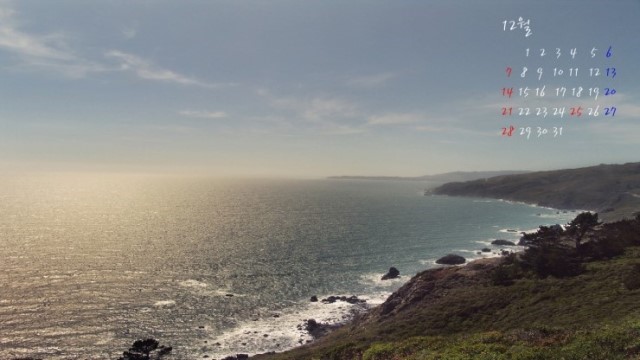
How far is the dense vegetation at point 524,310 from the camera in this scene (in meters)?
26.2

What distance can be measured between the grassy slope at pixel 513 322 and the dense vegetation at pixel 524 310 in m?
0.10

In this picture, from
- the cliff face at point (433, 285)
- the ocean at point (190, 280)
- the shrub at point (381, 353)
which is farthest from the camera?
the ocean at point (190, 280)

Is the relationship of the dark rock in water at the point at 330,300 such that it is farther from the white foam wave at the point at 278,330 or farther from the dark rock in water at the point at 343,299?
the white foam wave at the point at 278,330

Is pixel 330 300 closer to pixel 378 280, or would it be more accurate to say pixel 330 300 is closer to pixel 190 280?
pixel 378 280

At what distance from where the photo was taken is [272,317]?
273 ft

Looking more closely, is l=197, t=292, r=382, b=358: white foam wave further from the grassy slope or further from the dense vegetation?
the grassy slope

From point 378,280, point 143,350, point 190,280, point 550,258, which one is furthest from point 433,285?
point 190,280

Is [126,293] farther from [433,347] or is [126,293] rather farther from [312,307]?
[433,347]

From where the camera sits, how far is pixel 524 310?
151ft

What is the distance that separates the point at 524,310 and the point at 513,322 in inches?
147

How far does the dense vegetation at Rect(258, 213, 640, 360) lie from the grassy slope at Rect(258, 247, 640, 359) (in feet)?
0.32

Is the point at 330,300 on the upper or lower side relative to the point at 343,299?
lower

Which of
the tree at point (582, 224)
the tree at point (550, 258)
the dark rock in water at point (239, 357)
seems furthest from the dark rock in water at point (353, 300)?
the tree at point (582, 224)

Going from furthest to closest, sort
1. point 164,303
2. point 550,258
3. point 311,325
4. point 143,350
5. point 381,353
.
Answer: point 164,303, point 311,325, point 143,350, point 550,258, point 381,353
